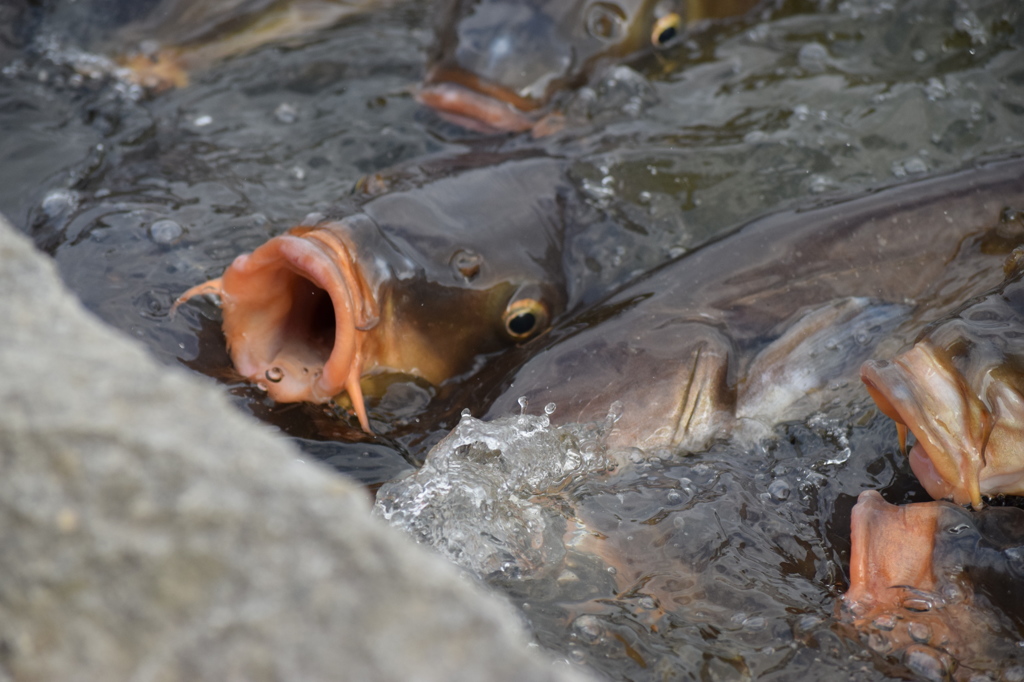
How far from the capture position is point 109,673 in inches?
28.5

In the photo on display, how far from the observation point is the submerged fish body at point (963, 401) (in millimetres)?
1665

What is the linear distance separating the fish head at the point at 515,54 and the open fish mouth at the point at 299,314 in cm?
103

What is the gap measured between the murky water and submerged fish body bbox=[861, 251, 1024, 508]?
0.25 meters

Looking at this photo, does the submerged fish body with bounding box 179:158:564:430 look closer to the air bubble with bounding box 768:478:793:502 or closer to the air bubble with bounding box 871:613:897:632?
the air bubble with bounding box 768:478:793:502

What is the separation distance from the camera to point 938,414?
1700 mm

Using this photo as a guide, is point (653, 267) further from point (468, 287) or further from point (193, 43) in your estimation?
point (193, 43)

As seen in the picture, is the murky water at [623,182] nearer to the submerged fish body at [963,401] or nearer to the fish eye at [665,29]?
the fish eye at [665,29]

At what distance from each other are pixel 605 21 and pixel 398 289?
1.55 meters

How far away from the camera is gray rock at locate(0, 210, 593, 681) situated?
0.71 meters

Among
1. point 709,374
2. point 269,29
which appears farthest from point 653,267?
point 269,29

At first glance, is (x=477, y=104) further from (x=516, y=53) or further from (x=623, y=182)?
(x=623, y=182)

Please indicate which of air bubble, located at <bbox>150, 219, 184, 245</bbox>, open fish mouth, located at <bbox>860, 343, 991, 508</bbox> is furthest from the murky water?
open fish mouth, located at <bbox>860, 343, 991, 508</bbox>

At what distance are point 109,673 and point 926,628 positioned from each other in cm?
136

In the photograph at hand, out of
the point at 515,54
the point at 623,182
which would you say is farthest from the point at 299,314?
the point at 515,54
